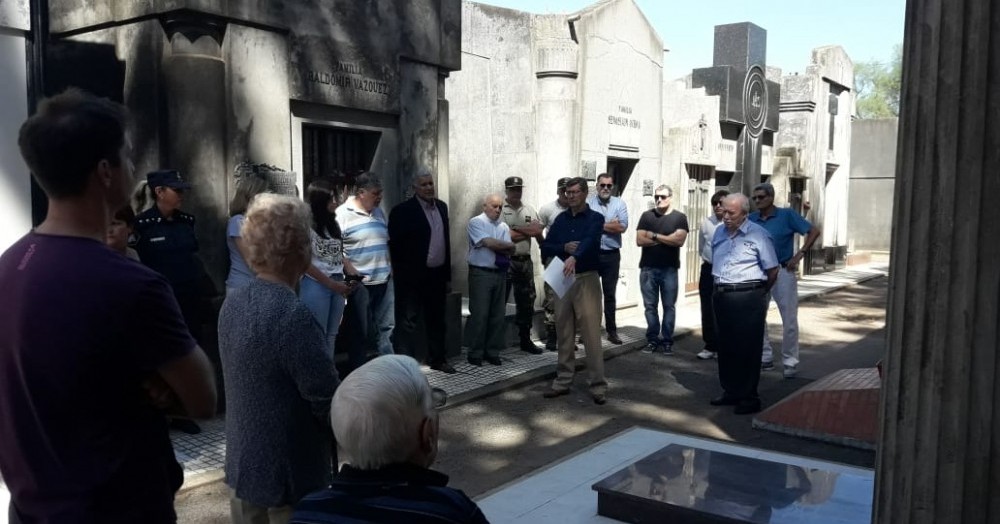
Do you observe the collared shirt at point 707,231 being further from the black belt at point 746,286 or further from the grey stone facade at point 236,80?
the grey stone facade at point 236,80

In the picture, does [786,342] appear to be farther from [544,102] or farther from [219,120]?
[219,120]

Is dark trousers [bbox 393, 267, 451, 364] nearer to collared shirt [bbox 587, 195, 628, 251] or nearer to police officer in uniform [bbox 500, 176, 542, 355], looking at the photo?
police officer in uniform [bbox 500, 176, 542, 355]

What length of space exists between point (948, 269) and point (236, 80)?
549cm

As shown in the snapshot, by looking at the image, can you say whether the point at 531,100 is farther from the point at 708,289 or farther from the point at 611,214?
the point at 708,289

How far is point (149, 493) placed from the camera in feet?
6.01

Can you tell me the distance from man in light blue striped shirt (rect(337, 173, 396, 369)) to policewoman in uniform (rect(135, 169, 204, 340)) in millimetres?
1364

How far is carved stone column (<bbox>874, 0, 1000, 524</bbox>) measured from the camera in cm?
211

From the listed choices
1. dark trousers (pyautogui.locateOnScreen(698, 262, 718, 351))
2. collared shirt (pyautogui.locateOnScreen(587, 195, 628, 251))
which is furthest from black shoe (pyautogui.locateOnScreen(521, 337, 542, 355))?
dark trousers (pyautogui.locateOnScreen(698, 262, 718, 351))

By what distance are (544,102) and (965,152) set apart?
855 centimetres

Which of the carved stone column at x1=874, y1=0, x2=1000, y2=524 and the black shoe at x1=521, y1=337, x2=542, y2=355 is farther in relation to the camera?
the black shoe at x1=521, y1=337, x2=542, y2=355

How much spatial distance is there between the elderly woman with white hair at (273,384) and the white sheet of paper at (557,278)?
161 inches

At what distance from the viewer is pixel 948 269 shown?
217cm

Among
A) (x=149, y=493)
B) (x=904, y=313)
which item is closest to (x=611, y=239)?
(x=904, y=313)

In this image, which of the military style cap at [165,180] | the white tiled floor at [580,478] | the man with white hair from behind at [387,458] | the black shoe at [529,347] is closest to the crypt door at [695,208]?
the black shoe at [529,347]
